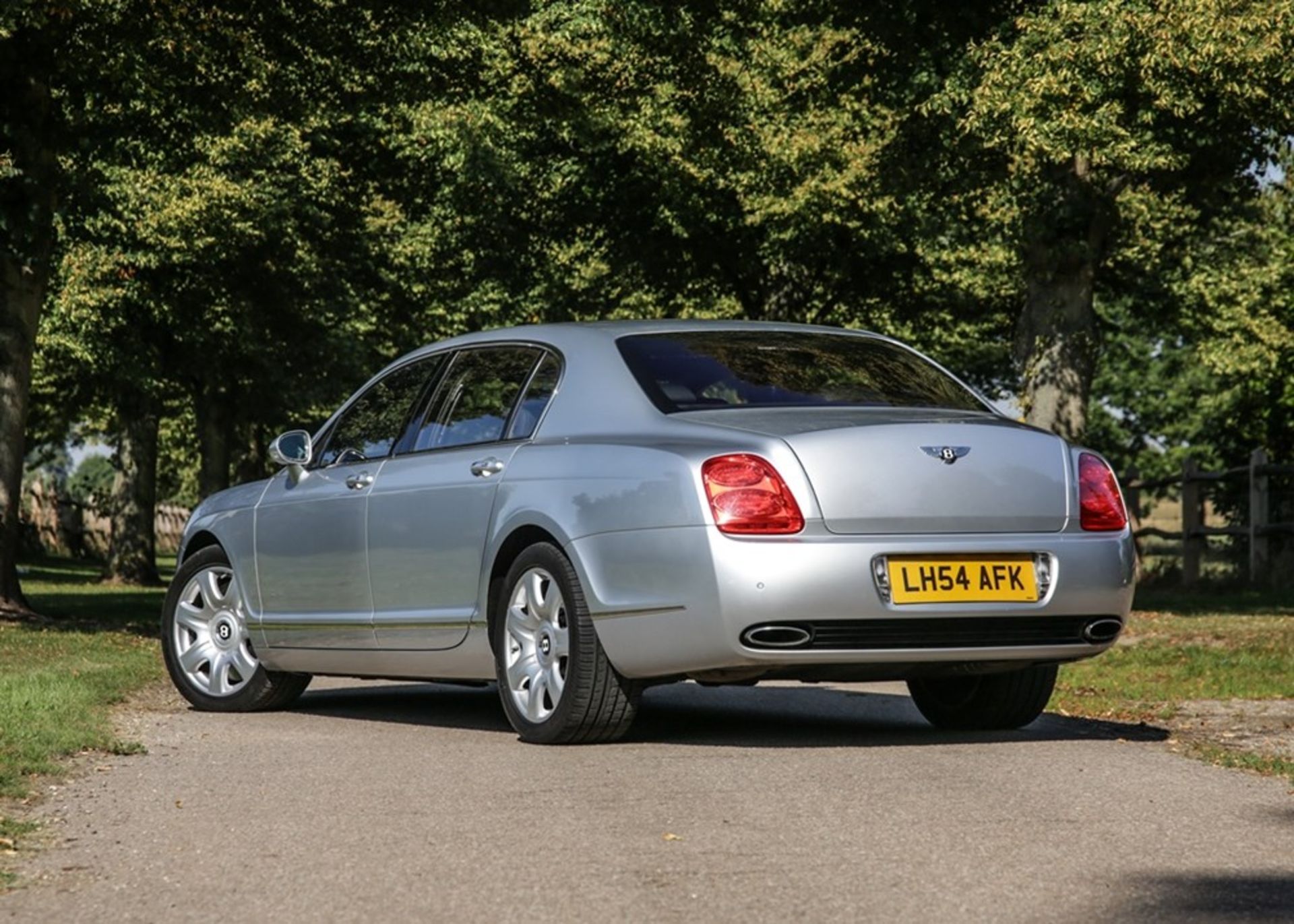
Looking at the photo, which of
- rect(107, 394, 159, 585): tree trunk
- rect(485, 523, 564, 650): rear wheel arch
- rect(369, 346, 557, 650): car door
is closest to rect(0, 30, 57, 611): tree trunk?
rect(369, 346, 557, 650): car door

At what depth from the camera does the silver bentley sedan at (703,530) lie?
7.36 metres

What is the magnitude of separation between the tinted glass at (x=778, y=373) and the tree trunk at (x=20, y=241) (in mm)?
9299

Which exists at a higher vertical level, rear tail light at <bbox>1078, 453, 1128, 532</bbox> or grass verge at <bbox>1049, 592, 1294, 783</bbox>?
rear tail light at <bbox>1078, 453, 1128, 532</bbox>

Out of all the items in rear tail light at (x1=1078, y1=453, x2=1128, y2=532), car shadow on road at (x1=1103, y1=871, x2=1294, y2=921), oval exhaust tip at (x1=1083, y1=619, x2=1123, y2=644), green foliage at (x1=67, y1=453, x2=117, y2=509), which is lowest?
green foliage at (x1=67, y1=453, x2=117, y2=509)

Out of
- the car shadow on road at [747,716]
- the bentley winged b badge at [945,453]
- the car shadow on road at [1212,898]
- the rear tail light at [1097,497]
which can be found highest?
the bentley winged b badge at [945,453]

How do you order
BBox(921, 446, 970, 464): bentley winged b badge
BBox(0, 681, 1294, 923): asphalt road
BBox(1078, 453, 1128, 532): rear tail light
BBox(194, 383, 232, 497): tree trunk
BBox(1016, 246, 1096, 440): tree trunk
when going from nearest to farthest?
BBox(0, 681, 1294, 923): asphalt road < BBox(921, 446, 970, 464): bentley winged b badge < BBox(1078, 453, 1128, 532): rear tail light < BBox(1016, 246, 1096, 440): tree trunk < BBox(194, 383, 232, 497): tree trunk

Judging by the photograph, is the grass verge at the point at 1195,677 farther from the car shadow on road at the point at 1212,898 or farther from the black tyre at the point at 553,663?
the black tyre at the point at 553,663

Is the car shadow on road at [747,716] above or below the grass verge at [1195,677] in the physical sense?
above

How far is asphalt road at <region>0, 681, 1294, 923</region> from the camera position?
16.4 feet

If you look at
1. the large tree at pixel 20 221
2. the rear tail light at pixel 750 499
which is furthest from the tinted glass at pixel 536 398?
the large tree at pixel 20 221

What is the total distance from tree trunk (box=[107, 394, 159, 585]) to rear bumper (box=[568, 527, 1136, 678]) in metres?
26.8

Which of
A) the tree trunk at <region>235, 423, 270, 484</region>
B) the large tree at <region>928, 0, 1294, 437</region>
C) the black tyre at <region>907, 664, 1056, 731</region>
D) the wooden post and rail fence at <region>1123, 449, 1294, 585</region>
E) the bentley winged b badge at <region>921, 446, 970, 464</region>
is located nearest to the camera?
the bentley winged b badge at <region>921, 446, 970, 464</region>

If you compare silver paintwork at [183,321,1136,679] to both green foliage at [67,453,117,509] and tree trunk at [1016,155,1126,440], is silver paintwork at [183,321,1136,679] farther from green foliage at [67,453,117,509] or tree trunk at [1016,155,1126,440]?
green foliage at [67,453,117,509]

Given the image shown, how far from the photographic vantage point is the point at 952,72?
1978 centimetres
